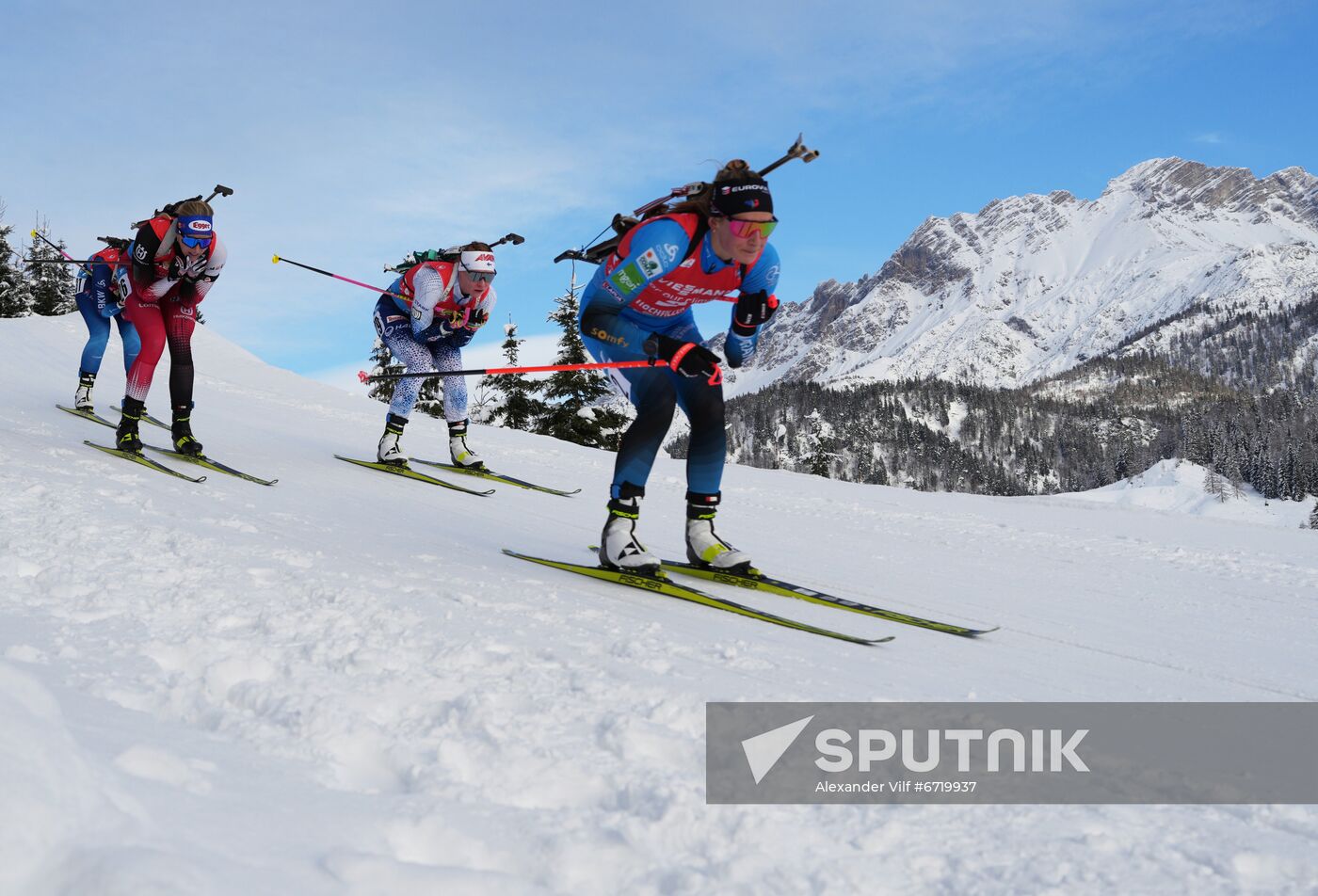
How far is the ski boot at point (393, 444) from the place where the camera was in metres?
9.15

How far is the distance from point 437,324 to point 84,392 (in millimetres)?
4270

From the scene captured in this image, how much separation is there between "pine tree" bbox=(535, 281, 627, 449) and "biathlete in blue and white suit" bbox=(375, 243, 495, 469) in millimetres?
19514

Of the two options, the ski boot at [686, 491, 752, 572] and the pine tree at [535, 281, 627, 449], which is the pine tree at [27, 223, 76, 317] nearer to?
the pine tree at [535, 281, 627, 449]

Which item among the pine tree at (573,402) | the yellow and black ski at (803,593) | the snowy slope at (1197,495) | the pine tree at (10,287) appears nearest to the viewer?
the yellow and black ski at (803,593)

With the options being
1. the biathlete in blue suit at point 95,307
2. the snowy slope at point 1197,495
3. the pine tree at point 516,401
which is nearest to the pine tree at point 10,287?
the pine tree at point 516,401

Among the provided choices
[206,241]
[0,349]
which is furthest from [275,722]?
[0,349]

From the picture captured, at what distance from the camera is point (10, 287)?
40594 millimetres

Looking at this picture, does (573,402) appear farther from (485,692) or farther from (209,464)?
(485,692)

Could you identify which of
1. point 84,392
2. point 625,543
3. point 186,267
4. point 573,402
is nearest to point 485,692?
point 625,543

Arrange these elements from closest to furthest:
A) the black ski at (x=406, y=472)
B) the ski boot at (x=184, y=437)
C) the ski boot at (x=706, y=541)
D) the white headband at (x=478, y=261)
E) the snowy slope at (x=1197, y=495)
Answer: the ski boot at (x=706, y=541) < the ski boot at (x=184, y=437) < the black ski at (x=406, y=472) < the white headband at (x=478, y=261) < the snowy slope at (x=1197, y=495)

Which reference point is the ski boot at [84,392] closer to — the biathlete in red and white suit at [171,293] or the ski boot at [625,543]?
the biathlete in red and white suit at [171,293]

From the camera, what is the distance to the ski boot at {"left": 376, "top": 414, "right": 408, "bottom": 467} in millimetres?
9148

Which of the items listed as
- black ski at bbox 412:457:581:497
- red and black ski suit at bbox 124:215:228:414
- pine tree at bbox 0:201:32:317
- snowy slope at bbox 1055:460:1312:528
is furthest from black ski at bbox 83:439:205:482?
snowy slope at bbox 1055:460:1312:528

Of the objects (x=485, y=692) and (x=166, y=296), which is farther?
(x=166, y=296)
